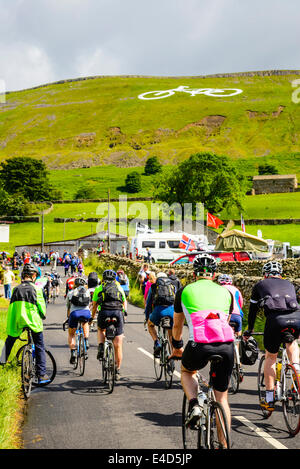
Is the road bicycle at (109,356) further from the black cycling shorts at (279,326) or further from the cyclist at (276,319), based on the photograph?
the black cycling shorts at (279,326)

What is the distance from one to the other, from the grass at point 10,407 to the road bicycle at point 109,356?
1.50m

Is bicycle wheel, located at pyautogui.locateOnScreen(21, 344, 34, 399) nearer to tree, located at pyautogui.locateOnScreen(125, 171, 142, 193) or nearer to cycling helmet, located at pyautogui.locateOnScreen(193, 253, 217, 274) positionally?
cycling helmet, located at pyautogui.locateOnScreen(193, 253, 217, 274)

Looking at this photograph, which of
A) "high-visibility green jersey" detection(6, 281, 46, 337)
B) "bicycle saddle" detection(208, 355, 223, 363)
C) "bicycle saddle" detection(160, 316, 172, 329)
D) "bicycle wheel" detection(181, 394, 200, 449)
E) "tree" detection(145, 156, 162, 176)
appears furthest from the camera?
"tree" detection(145, 156, 162, 176)

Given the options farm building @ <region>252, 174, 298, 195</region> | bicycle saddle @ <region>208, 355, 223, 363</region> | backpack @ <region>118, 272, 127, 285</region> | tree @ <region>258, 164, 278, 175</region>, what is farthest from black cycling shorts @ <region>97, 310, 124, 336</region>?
tree @ <region>258, 164, 278, 175</region>

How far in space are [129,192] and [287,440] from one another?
128412 millimetres

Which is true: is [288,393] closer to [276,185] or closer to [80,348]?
[80,348]

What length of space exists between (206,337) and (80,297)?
6.12 metres

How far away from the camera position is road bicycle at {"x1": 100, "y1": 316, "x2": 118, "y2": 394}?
8922mm

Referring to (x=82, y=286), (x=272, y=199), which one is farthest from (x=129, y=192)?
(x=82, y=286)

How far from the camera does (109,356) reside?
30.0 ft

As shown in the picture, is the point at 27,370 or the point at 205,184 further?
the point at 205,184

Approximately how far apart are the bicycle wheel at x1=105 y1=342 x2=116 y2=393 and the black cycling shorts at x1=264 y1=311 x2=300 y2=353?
306 centimetres

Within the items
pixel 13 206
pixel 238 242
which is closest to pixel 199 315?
pixel 238 242

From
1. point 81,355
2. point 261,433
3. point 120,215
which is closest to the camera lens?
point 261,433
